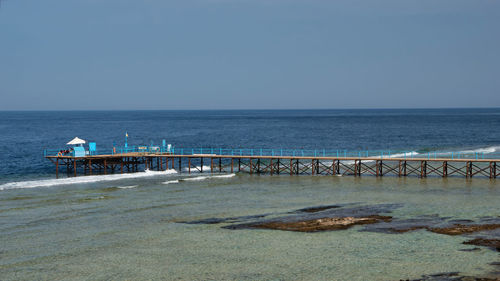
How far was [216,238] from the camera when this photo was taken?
25.9 m

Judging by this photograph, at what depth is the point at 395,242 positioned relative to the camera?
80.6ft

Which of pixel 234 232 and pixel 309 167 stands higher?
pixel 309 167

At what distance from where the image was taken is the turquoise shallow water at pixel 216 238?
21.1 m

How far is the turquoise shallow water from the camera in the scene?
2106 cm

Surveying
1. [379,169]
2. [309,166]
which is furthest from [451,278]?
[309,166]

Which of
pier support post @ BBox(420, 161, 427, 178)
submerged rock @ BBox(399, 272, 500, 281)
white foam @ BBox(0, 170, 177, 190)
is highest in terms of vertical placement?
pier support post @ BBox(420, 161, 427, 178)

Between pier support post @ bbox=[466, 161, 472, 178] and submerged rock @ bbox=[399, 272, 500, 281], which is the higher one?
pier support post @ bbox=[466, 161, 472, 178]

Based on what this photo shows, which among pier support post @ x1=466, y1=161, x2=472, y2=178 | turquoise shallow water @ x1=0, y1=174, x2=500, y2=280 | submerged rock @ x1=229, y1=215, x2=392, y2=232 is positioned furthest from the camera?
pier support post @ x1=466, y1=161, x2=472, y2=178

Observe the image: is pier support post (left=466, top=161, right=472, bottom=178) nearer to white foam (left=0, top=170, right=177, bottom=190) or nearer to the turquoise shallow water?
the turquoise shallow water

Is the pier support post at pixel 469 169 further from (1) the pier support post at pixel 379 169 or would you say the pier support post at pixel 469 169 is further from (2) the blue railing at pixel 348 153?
(1) the pier support post at pixel 379 169

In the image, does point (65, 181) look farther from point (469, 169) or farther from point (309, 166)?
point (469, 169)

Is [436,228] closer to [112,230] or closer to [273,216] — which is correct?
[273,216]

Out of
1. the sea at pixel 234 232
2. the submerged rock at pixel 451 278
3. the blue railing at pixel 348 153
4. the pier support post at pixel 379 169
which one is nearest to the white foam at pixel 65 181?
the sea at pixel 234 232

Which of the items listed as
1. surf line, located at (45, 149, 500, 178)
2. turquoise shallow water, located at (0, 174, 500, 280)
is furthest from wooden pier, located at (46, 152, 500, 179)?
turquoise shallow water, located at (0, 174, 500, 280)
